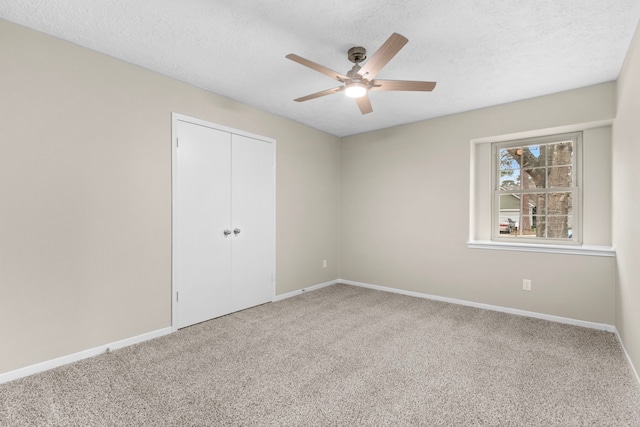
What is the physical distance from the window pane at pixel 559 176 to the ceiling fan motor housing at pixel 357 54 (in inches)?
106

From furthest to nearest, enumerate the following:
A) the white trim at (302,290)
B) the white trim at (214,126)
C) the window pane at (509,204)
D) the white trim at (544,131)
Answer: the white trim at (302,290) → the window pane at (509,204) → the white trim at (544,131) → the white trim at (214,126)

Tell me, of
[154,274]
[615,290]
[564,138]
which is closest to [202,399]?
[154,274]

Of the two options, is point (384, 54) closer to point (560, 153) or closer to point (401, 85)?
point (401, 85)

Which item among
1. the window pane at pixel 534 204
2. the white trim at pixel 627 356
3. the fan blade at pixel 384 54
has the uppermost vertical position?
the fan blade at pixel 384 54

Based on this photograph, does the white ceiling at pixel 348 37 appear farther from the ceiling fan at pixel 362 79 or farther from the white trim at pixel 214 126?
the white trim at pixel 214 126

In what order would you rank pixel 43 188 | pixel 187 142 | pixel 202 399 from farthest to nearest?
pixel 187 142
pixel 43 188
pixel 202 399

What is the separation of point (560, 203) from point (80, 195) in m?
4.75

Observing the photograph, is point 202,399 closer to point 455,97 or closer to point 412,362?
point 412,362

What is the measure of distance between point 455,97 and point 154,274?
3571 mm

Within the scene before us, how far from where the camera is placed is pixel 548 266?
3.32 m

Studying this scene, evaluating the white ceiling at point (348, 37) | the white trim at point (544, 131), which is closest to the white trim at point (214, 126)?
the white ceiling at point (348, 37)

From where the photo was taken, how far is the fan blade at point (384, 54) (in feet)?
5.85

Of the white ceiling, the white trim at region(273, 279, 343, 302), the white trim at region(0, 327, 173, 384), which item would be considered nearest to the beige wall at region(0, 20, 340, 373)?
the white trim at region(0, 327, 173, 384)

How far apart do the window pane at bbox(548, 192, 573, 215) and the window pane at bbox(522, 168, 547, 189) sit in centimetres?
18
